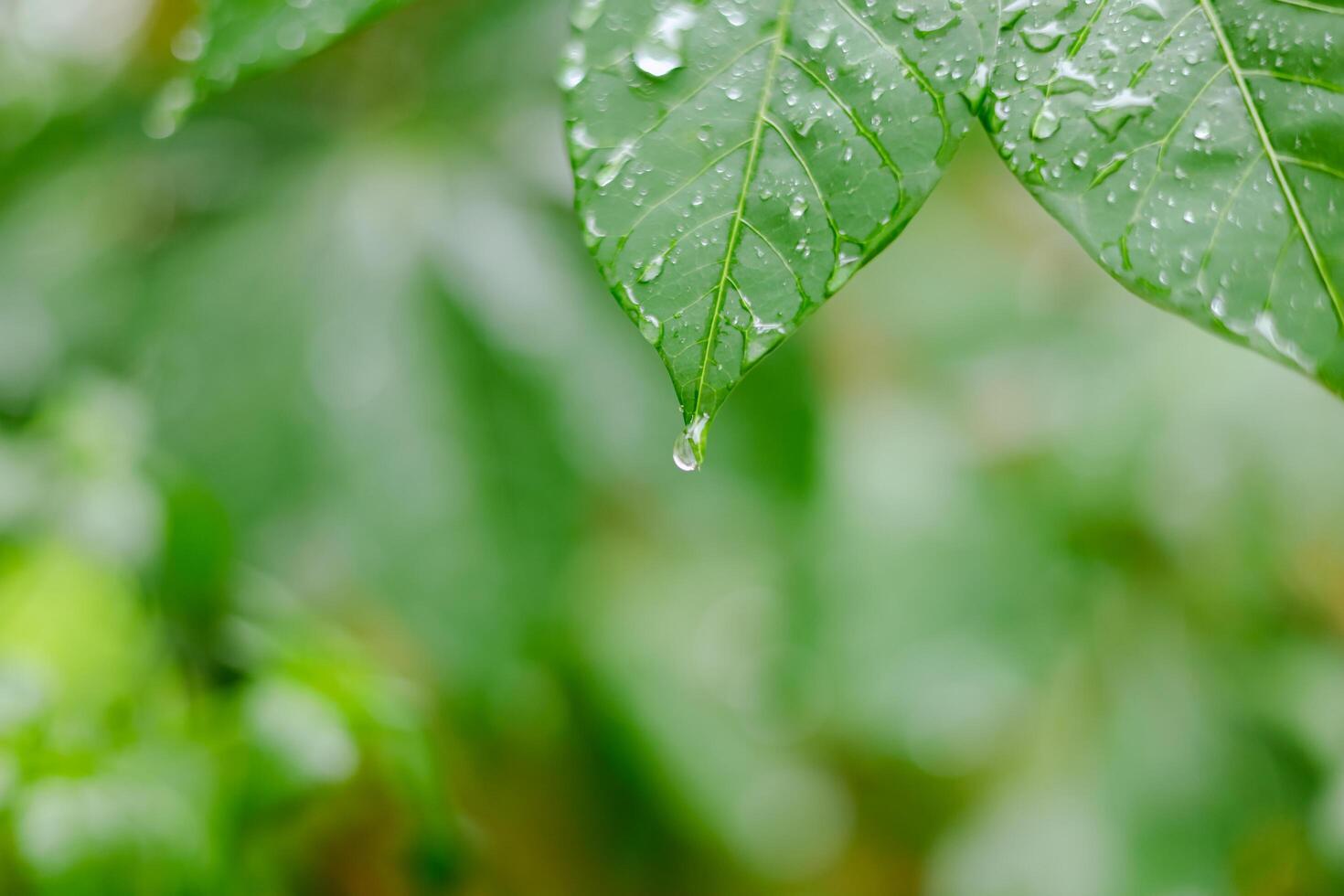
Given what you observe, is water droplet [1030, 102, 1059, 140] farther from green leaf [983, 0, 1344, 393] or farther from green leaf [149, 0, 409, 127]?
green leaf [149, 0, 409, 127]

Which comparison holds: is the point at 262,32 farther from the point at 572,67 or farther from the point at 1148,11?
the point at 1148,11

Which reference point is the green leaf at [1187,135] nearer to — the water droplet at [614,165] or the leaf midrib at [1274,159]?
the leaf midrib at [1274,159]

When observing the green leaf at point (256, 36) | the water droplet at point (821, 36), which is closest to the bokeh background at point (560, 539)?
the green leaf at point (256, 36)

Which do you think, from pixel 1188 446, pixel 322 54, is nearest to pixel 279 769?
pixel 1188 446

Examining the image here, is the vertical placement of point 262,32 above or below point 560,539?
above

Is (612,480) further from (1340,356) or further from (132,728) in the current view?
(1340,356)

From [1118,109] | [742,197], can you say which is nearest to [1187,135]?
[1118,109]
